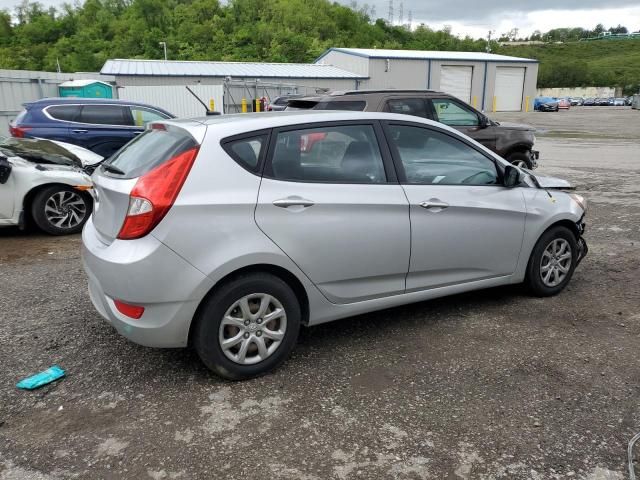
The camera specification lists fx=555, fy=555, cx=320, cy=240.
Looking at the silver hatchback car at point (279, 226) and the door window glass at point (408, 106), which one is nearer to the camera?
the silver hatchback car at point (279, 226)

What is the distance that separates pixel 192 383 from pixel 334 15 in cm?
9842

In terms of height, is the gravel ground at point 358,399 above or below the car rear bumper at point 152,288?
below

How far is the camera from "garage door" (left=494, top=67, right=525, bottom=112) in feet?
155

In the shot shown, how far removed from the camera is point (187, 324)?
3197 mm

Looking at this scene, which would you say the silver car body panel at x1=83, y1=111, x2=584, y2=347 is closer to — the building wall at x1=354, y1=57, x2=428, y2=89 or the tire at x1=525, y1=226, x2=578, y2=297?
the tire at x1=525, y1=226, x2=578, y2=297

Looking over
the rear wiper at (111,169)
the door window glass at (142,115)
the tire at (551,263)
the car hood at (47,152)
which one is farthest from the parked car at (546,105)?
the rear wiper at (111,169)

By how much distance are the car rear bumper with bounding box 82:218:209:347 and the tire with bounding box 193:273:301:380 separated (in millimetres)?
108

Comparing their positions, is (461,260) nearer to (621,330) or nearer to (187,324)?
(621,330)

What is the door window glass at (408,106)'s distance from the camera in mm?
8695

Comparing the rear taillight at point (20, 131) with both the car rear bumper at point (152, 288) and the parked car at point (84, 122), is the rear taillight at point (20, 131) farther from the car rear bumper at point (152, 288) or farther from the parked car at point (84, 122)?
the car rear bumper at point (152, 288)

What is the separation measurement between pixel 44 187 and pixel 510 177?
5520mm

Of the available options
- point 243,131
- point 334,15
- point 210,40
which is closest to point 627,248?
point 243,131

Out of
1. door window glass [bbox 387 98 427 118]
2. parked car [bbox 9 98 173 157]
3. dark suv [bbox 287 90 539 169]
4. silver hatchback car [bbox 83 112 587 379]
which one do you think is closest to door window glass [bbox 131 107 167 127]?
parked car [bbox 9 98 173 157]

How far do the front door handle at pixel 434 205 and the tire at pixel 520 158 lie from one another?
273 inches
